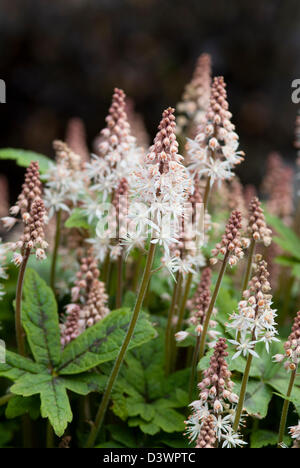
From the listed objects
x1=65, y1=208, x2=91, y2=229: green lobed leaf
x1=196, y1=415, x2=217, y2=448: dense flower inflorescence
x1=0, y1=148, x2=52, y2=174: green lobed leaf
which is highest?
x1=0, y1=148, x2=52, y2=174: green lobed leaf

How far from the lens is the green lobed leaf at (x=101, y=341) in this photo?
91.8 inches

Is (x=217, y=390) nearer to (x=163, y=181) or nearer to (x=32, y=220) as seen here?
(x=163, y=181)

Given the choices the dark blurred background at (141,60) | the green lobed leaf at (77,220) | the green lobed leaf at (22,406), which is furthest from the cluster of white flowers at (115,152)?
the dark blurred background at (141,60)

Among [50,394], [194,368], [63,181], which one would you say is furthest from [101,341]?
[63,181]

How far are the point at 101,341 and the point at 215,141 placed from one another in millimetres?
1014

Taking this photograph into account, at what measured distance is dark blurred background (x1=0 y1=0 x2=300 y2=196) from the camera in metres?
7.47

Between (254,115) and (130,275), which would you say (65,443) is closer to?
(130,275)

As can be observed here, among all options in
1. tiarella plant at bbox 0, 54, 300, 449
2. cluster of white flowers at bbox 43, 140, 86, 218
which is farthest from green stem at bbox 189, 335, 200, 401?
cluster of white flowers at bbox 43, 140, 86, 218

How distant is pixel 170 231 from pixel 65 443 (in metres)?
1.08

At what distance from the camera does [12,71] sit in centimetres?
750

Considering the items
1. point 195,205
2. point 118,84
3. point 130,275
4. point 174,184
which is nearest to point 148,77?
point 118,84

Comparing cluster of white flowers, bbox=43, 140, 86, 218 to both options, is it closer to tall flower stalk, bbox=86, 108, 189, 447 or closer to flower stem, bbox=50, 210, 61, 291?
flower stem, bbox=50, 210, 61, 291

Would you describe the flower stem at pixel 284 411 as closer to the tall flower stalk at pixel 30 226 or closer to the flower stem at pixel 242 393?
the flower stem at pixel 242 393

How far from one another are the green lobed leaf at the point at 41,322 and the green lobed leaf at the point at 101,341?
0.07m
